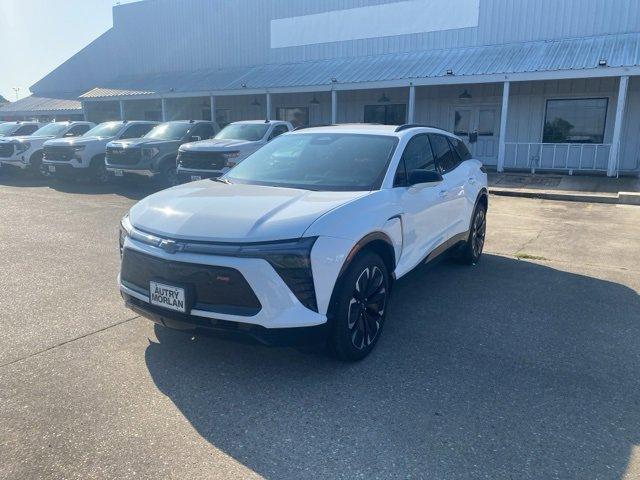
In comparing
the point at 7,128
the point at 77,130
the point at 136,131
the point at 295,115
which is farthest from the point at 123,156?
the point at 295,115

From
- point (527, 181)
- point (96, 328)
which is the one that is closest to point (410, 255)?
point (96, 328)

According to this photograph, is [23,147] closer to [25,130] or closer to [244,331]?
[25,130]

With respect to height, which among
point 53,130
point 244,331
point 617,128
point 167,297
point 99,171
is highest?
point 617,128

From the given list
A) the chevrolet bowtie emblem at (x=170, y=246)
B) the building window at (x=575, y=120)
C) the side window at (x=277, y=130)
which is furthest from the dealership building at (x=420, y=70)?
the chevrolet bowtie emblem at (x=170, y=246)

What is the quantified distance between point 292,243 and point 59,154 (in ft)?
42.9

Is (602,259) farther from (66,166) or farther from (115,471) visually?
(66,166)

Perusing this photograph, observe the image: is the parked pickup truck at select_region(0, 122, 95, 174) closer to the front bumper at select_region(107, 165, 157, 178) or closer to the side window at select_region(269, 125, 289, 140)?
the front bumper at select_region(107, 165, 157, 178)

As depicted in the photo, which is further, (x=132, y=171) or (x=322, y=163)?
(x=132, y=171)

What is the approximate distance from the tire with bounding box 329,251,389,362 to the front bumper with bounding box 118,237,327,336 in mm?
219

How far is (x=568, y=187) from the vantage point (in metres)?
13.4

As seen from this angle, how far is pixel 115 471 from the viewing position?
2.60 m

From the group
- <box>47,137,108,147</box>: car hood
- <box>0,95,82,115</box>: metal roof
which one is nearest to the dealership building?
<box>0,95,82,115</box>: metal roof

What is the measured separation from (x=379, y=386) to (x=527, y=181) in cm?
1277

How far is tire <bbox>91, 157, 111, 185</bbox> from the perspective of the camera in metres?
14.0
